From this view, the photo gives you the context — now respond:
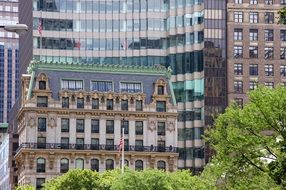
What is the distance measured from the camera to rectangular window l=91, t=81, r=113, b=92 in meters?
154

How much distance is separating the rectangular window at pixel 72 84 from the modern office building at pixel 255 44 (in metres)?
34.2

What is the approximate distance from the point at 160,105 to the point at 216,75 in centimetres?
2077

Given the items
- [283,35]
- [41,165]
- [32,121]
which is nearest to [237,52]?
[283,35]

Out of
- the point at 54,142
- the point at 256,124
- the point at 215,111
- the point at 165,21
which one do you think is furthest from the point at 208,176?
the point at 165,21

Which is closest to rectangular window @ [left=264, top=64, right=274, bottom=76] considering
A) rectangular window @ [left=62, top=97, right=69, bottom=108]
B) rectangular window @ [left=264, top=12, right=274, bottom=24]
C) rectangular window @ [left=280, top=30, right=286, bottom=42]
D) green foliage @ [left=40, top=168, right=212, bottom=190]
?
rectangular window @ [left=280, top=30, right=286, bottom=42]

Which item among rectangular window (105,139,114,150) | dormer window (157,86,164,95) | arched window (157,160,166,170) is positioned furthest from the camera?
dormer window (157,86,164,95)

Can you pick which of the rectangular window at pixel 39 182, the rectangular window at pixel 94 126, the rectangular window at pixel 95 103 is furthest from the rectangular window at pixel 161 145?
the rectangular window at pixel 39 182

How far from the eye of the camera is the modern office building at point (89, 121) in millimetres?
148125

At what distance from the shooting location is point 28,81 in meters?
153

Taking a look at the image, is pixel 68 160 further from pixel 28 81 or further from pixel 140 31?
pixel 140 31

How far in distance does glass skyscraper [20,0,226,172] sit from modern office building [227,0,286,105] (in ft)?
8.15

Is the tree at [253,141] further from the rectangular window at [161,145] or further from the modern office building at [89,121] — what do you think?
the rectangular window at [161,145]

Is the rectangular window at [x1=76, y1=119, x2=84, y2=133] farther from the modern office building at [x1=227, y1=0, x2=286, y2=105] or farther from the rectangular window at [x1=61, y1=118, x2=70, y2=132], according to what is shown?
the modern office building at [x1=227, y1=0, x2=286, y2=105]

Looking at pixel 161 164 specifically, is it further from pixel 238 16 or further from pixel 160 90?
pixel 238 16
